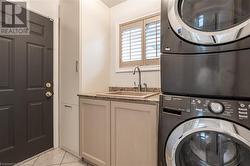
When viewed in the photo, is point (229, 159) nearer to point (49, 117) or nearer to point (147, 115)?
point (147, 115)

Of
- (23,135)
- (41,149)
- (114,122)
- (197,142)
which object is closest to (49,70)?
(23,135)

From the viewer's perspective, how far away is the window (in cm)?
218

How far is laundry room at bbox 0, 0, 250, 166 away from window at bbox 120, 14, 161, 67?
15 mm

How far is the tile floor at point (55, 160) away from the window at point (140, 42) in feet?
4.84

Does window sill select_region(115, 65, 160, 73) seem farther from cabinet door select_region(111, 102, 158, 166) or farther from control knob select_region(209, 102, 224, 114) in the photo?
control knob select_region(209, 102, 224, 114)

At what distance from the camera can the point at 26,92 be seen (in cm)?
203

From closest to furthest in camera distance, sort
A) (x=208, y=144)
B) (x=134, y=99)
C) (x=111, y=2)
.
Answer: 1. (x=208, y=144)
2. (x=134, y=99)
3. (x=111, y=2)

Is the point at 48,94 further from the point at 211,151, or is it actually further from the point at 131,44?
the point at 211,151

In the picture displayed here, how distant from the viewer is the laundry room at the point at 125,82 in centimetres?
93

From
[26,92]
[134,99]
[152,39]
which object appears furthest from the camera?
[152,39]

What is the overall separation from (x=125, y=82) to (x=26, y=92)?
1313 millimetres

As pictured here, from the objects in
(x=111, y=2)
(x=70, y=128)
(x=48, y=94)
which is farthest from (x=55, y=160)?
(x=111, y=2)

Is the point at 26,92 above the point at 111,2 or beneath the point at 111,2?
beneath

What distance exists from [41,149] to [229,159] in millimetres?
2210
